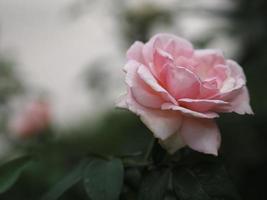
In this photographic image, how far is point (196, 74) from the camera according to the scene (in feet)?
2.13

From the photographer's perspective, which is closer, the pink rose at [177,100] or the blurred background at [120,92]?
the pink rose at [177,100]

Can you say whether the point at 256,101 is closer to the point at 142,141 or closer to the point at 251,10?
the point at 142,141

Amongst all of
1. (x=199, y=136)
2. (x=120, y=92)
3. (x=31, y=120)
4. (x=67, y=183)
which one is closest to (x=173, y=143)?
(x=199, y=136)

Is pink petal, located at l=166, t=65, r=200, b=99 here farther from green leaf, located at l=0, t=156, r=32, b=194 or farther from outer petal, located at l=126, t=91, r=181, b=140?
green leaf, located at l=0, t=156, r=32, b=194

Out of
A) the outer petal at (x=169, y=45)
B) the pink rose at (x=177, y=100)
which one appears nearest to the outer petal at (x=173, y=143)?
the pink rose at (x=177, y=100)

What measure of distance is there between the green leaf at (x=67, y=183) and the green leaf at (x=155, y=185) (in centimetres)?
8

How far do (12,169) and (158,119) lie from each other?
21 centimetres

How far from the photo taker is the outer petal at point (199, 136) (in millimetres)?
612

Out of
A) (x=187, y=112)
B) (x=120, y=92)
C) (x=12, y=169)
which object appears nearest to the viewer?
(x=187, y=112)

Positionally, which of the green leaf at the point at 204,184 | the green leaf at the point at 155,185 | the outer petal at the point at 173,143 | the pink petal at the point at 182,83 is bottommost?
the green leaf at the point at 204,184

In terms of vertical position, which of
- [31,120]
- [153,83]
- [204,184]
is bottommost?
[31,120]

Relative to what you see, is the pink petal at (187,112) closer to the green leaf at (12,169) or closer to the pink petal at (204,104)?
the pink petal at (204,104)

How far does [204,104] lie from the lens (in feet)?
1.99

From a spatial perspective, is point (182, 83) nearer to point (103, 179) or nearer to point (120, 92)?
point (103, 179)
